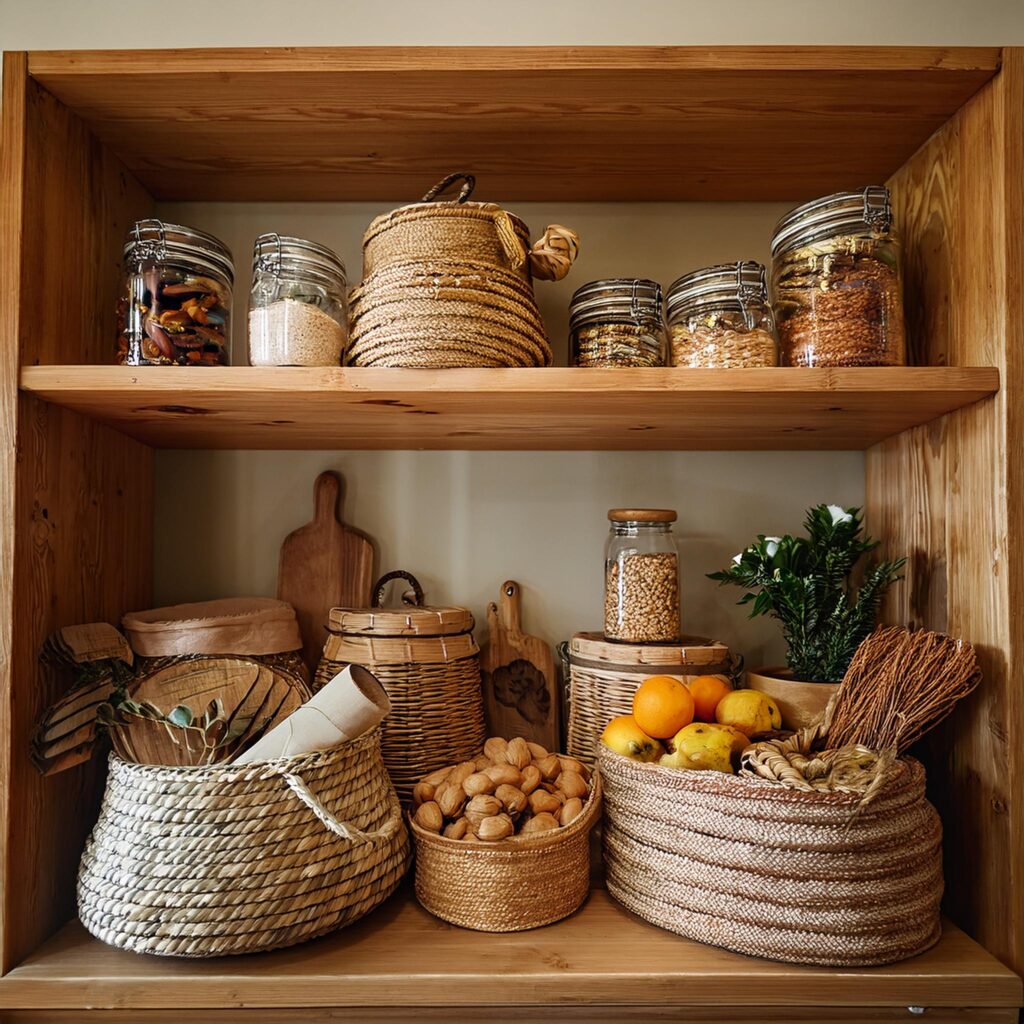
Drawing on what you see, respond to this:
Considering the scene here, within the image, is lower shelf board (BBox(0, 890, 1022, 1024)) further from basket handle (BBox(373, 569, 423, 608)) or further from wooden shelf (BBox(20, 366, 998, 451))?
wooden shelf (BBox(20, 366, 998, 451))

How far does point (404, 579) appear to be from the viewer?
1.21 metres

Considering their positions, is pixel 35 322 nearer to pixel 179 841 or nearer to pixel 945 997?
pixel 179 841

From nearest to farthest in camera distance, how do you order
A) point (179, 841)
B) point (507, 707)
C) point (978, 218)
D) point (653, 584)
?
point (179, 841) → point (978, 218) → point (653, 584) → point (507, 707)

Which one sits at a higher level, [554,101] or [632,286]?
[554,101]

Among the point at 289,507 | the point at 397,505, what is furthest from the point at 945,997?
the point at 289,507

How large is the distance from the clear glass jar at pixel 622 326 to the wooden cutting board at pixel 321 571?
474 millimetres

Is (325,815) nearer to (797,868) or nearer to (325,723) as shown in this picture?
(325,723)

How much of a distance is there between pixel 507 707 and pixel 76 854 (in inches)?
23.8

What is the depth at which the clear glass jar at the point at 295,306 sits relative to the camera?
0.87 meters

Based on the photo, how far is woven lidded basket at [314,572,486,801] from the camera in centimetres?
103

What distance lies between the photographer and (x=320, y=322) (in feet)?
2.93

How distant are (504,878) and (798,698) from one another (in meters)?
0.43

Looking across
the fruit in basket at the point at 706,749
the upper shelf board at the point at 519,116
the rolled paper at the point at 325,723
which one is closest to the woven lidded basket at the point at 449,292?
the upper shelf board at the point at 519,116

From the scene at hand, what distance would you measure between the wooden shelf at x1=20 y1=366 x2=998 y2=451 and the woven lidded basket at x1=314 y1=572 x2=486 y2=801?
268 mm
